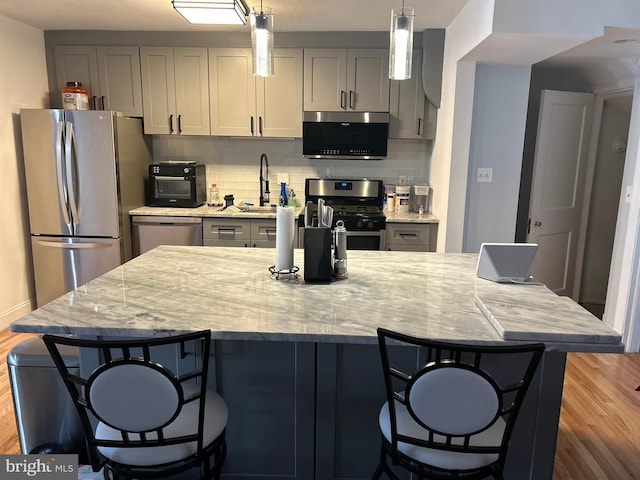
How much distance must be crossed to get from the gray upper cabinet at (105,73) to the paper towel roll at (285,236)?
2746 mm

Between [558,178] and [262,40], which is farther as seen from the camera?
[558,178]

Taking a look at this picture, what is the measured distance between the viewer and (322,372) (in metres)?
1.74

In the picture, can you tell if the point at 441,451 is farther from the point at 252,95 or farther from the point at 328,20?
the point at 252,95

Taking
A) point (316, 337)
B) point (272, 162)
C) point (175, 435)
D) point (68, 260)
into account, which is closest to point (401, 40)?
point (316, 337)

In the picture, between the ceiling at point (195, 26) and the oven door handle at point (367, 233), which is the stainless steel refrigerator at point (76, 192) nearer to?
the ceiling at point (195, 26)

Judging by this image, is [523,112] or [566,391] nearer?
[566,391]

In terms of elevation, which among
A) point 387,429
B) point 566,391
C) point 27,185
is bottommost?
point 566,391

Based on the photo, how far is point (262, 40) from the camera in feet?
6.91

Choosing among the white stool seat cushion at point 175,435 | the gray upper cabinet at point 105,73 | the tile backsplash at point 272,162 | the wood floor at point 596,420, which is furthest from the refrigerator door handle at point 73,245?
the white stool seat cushion at point 175,435

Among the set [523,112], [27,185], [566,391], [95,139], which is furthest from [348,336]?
[27,185]

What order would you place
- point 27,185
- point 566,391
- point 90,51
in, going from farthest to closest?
1. point 90,51
2. point 27,185
3. point 566,391

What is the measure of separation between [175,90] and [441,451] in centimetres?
370

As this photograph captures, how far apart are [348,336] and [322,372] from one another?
308 millimetres

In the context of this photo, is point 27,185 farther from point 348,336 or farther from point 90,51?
point 348,336
